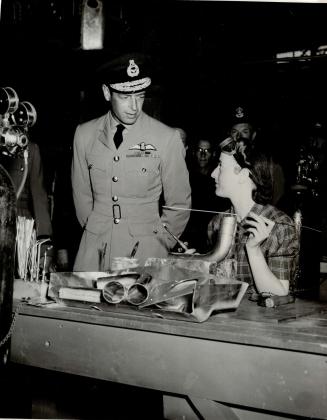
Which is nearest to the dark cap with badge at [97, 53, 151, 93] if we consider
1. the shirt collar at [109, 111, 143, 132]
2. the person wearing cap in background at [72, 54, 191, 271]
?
the person wearing cap in background at [72, 54, 191, 271]

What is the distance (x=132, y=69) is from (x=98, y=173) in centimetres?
47

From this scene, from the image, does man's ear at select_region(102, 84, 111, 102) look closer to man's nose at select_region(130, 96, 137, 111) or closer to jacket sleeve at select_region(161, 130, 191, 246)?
man's nose at select_region(130, 96, 137, 111)

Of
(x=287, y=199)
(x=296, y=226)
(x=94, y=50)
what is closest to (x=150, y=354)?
(x=296, y=226)

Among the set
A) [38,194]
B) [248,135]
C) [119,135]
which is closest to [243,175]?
[119,135]

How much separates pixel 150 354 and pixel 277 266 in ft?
2.40

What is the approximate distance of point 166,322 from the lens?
1107mm

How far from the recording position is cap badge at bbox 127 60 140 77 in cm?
203

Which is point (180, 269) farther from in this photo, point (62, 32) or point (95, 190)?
point (62, 32)

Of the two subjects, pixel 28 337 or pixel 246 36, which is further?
pixel 246 36

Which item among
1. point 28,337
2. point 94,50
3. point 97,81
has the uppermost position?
point 94,50

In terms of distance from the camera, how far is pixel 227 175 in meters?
1.83

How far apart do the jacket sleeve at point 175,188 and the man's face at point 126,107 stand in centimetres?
20

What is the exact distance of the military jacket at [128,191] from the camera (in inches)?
81.0

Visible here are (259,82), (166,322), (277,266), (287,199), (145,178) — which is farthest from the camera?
(259,82)
